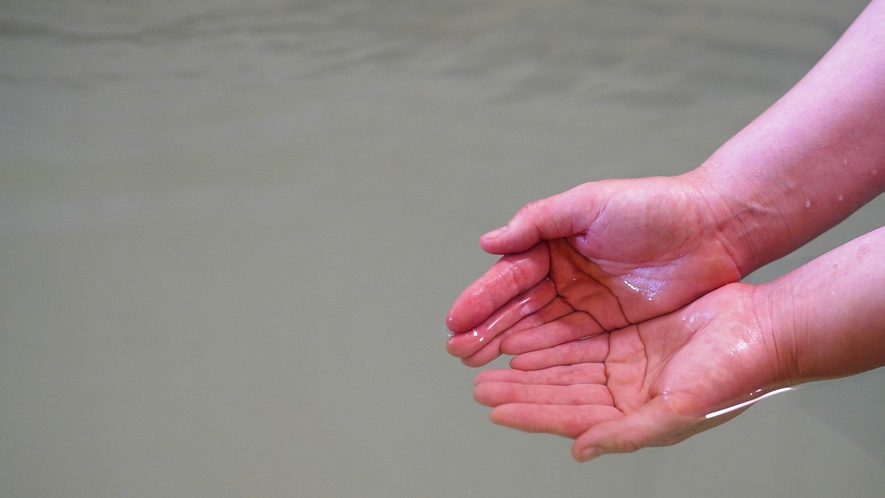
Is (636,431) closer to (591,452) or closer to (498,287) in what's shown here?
(591,452)

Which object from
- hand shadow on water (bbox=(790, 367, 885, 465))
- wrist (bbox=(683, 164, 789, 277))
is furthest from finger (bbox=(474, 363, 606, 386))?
hand shadow on water (bbox=(790, 367, 885, 465))

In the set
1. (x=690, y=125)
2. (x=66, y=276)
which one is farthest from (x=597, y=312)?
(x=66, y=276)

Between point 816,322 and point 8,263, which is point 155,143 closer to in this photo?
point 8,263

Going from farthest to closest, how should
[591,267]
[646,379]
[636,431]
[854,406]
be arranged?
1. [854,406]
2. [591,267]
3. [646,379]
4. [636,431]

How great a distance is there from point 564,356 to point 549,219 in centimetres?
16

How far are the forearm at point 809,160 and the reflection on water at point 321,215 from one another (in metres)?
0.31

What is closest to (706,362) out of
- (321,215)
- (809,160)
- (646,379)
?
(646,379)

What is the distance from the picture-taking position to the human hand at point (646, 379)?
632 millimetres

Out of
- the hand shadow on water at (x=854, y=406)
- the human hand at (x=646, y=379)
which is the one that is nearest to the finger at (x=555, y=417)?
the human hand at (x=646, y=379)

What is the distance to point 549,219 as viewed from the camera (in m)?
0.77

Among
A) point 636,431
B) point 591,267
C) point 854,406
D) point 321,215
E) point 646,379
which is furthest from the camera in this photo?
point 321,215

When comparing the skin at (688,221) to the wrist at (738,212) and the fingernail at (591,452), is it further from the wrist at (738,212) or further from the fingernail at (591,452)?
the fingernail at (591,452)

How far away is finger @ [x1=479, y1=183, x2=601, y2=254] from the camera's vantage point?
30.0 inches

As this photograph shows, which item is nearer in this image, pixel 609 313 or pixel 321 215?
pixel 609 313
